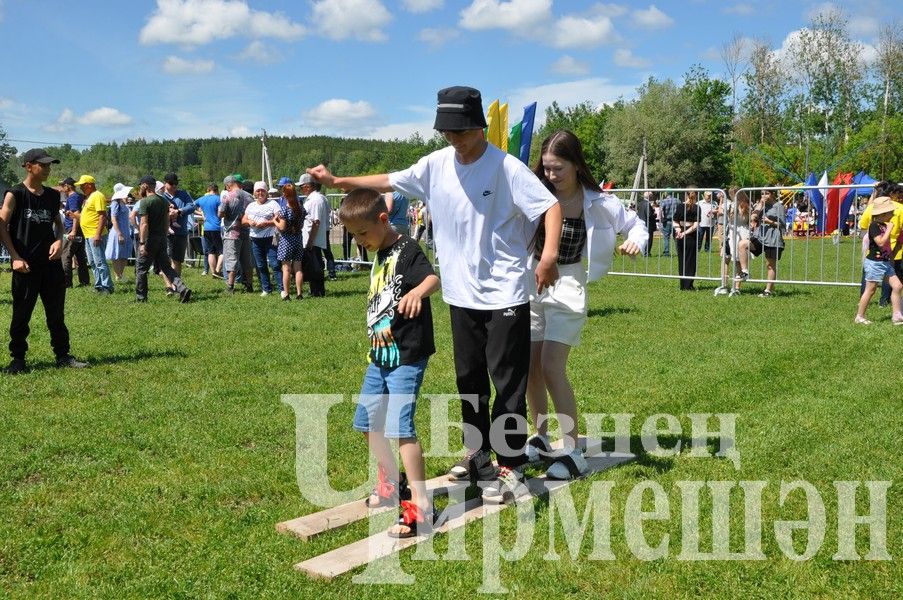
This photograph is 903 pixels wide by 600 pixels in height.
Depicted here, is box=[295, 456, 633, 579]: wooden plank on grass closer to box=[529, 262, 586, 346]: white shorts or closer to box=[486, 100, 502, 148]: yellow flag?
box=[529, 262, 586, 346]: white shorts

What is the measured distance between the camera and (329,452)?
5172mm

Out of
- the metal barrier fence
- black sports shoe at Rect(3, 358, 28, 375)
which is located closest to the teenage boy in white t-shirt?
black sports shoe at Rect(3, 358, 28, 375)

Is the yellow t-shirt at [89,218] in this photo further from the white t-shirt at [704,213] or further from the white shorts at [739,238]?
the white t-shirt at [704,213]

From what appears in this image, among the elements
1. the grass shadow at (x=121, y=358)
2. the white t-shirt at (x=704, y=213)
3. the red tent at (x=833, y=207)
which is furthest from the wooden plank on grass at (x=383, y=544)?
the red tent at (x=833, y=207)

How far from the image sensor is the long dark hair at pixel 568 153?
464 cm

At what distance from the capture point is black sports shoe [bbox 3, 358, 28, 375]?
7.63 meters

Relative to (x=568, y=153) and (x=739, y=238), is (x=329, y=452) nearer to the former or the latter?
(x=568, y=153)

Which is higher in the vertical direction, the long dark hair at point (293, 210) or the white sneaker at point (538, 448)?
the long dark hair at point (293, 210)

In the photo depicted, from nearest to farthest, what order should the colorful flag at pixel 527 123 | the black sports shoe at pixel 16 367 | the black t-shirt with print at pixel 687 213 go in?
the black sports shoe at pixel 16 367 < the colorful flag at pixel 527 123 < the black t-shirt with print at pixel 687 213

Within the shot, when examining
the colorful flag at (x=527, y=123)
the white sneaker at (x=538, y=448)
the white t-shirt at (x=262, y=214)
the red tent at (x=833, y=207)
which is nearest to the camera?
the white sneaker at (x=538, y=448)

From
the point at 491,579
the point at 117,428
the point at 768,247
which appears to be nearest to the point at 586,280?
the point at 491,579

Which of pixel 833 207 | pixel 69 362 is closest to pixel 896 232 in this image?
pixel 69 362

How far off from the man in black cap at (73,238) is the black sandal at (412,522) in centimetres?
1265

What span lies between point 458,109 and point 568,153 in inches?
37.1
